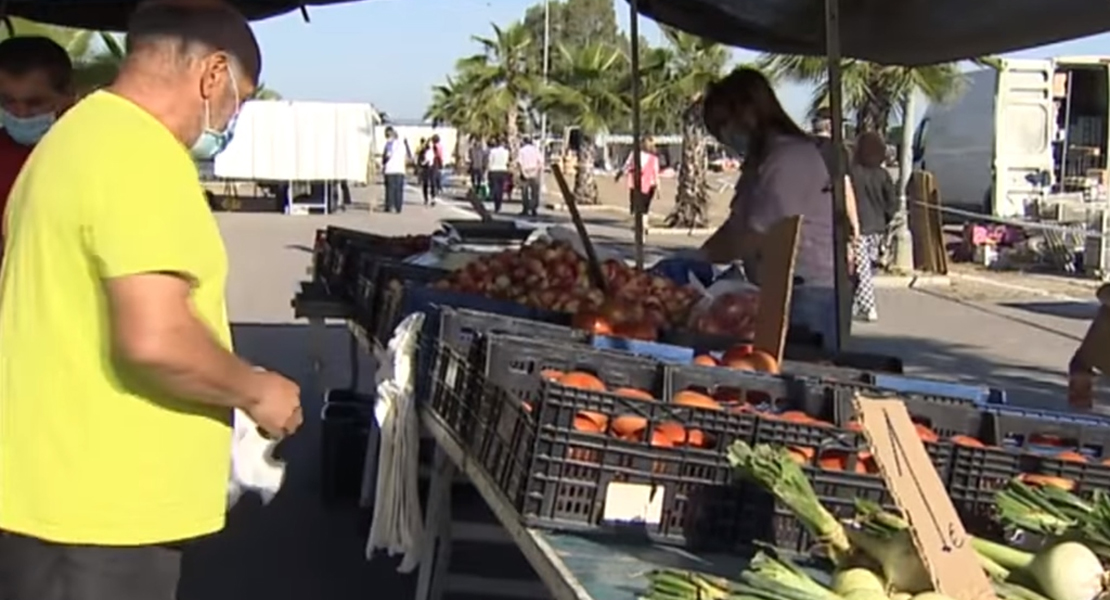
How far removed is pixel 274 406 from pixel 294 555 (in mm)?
3311

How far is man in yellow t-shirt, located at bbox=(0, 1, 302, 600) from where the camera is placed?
264cm

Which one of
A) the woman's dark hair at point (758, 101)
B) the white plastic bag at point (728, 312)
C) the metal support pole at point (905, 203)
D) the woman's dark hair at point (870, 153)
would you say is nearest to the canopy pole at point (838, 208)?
the woman's dark hair at point (758, 101)

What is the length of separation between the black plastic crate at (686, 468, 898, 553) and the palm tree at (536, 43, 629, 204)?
31.5 meters

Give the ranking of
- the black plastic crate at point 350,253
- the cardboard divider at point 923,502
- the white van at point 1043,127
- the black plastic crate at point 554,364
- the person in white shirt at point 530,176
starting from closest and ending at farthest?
1. the cardboard divider at point 923,502
2. the black plastic crate at point 554,364
3. the black plastic crate at point 350,253
4. the white van at point 1043,127
5. the person in white shirt at point 530,176

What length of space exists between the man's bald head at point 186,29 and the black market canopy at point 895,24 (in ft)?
12.0

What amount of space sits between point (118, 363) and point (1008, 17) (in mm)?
4476

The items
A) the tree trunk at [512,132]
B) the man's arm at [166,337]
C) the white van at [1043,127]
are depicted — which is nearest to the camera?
the man's arm at [166,337]

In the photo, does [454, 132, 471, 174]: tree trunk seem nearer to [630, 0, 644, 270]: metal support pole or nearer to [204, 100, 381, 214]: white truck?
[204, 100, 381, 214]: white truck

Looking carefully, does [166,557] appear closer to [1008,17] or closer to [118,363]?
[118,363]

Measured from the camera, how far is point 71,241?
2664 mm

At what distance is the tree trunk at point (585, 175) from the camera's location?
34.6 meters

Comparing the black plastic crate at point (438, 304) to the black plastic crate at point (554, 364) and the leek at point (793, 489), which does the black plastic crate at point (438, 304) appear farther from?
the leek at point (793, 489)

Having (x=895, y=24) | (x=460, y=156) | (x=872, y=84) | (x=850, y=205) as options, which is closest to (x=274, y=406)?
(x=895, y=24)

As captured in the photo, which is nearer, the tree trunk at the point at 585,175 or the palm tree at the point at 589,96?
the tree trunk at the point at 585,175
